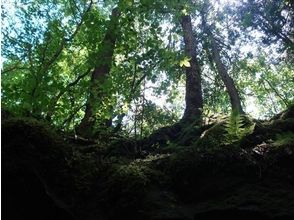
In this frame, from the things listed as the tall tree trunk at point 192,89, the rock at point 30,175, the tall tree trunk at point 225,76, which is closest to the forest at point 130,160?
the rock at point 30,175

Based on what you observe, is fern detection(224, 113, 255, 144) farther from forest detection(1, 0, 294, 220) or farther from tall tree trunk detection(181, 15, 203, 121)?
tall tree trunk detection(181, 15, 203, 121)

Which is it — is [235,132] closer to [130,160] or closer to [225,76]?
[130,160]

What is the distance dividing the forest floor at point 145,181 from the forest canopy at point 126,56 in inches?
54.7

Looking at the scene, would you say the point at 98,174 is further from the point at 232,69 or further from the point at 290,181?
the point at 232,69

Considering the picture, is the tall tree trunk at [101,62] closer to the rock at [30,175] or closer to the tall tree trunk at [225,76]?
the rock at [30,175]

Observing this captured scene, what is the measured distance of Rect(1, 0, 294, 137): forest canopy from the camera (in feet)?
24.8

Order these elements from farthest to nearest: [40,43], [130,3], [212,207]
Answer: [40,43], [130,3], [212,207]

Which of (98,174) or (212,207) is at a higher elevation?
(98,174)

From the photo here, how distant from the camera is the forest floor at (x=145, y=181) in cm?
467

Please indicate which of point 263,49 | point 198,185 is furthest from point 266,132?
point 263,49

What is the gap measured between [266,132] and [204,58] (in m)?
9.99

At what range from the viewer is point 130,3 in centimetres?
784

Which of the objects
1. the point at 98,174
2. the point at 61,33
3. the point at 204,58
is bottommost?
the point at 98,174

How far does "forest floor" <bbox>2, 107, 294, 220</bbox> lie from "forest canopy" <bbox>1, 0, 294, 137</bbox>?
139 centimetres
